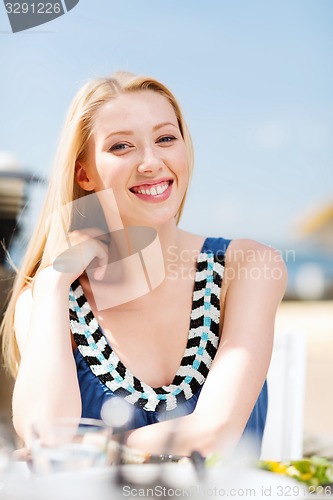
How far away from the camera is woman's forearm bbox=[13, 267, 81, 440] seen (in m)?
1.20

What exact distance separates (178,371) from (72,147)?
2.13 feet

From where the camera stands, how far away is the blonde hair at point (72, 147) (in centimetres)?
150

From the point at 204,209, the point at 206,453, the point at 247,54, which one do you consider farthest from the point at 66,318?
the point at 247,54

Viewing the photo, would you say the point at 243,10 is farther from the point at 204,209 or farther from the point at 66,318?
the point at 66,318

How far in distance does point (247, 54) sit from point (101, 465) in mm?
23175

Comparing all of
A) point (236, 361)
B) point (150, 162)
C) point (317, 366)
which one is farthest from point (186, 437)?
point (317, 366)

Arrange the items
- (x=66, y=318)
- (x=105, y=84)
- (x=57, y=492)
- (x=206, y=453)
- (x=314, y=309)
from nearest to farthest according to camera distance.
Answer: (x=57, y=492), (x=206, y=453), (x=66, y=318), (x=105, y=84), (x=314, y=309)

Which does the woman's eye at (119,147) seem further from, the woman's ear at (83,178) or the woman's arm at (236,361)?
the woman's arm at (236,361)

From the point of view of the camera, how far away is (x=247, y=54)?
22.3 m

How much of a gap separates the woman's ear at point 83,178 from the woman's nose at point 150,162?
19cm

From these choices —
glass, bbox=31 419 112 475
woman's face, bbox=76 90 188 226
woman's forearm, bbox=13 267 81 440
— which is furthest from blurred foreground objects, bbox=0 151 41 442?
glass, bbox=31 419 112 475

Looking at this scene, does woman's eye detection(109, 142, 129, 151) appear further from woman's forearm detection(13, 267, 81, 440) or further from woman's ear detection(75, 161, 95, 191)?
woman's forearm detection(13, 267, 81, 440)

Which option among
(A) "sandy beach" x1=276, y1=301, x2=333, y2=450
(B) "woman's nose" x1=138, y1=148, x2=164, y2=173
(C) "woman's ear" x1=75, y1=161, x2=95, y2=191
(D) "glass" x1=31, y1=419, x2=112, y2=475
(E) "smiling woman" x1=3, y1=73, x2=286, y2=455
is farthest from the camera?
(A) "sandy beach" x1=276, y1=301, x2=333, y2=450

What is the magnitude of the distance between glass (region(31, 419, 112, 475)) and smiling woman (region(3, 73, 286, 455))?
0.44m
